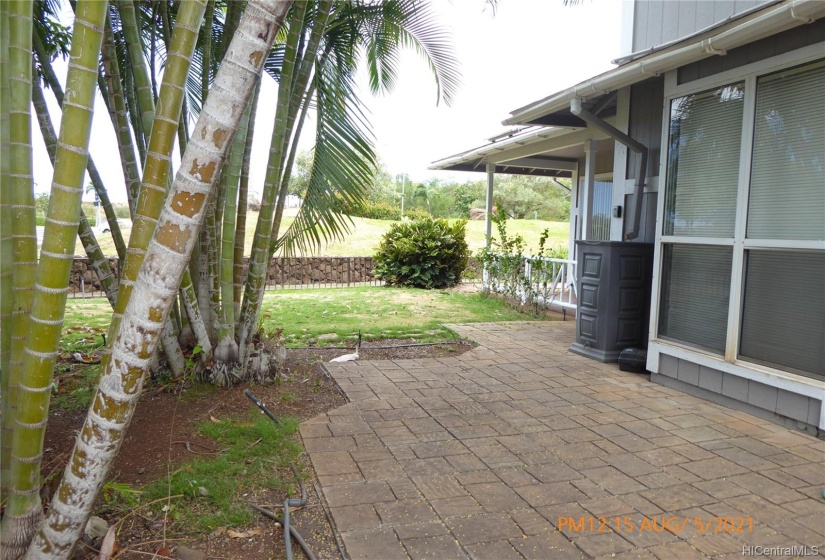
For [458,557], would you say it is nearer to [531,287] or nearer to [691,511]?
[691,511]

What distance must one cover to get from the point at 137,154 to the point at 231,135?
2.59 meters

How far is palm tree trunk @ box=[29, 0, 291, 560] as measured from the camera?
1.66m

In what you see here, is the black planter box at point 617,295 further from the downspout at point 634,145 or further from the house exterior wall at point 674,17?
the house exterior wall at point 674,17

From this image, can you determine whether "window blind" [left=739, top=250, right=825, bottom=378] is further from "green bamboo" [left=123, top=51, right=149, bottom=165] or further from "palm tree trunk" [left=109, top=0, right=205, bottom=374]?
"green bamboo" [left=123, top=51, right=149, bottom=165]

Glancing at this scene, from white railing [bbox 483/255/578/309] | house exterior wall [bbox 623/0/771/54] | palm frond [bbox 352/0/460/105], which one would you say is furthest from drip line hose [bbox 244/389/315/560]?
white railing [bbox 483/255/578/309]

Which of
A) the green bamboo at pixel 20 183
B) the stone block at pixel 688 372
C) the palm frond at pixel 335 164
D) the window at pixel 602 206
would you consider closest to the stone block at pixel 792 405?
the stone block at pixel 688 372

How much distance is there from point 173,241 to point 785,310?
12.9 feet

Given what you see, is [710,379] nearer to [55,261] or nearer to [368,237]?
[55,261]

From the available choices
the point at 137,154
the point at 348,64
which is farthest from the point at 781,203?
the point at 137,154

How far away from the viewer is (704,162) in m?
4.43

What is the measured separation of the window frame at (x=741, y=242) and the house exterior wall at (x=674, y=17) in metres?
0.87

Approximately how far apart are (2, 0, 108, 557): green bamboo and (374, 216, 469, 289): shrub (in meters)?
10.3

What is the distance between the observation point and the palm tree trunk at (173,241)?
5.46 feet

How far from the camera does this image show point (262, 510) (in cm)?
254
